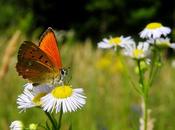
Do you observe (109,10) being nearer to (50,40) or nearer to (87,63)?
A: (87,63)

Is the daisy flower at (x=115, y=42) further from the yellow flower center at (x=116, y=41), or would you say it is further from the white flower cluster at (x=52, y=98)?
the white flower cluster at (x=52, y=98)

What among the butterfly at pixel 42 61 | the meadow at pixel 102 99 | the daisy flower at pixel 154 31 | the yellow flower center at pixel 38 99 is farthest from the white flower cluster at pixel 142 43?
the meadow at pixel 102 99

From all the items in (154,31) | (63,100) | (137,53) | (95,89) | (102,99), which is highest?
(95,89)

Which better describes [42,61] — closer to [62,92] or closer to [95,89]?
[62,92]

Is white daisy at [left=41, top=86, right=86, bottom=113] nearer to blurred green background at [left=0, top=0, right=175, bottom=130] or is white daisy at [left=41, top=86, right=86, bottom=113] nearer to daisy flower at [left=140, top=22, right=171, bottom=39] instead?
blurred green background at [left=0, top=0, right=175, bottom=130]

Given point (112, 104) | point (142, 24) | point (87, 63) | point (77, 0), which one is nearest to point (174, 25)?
point (142, 24)

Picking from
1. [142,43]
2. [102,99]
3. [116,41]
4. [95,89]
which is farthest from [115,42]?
[95,89]
